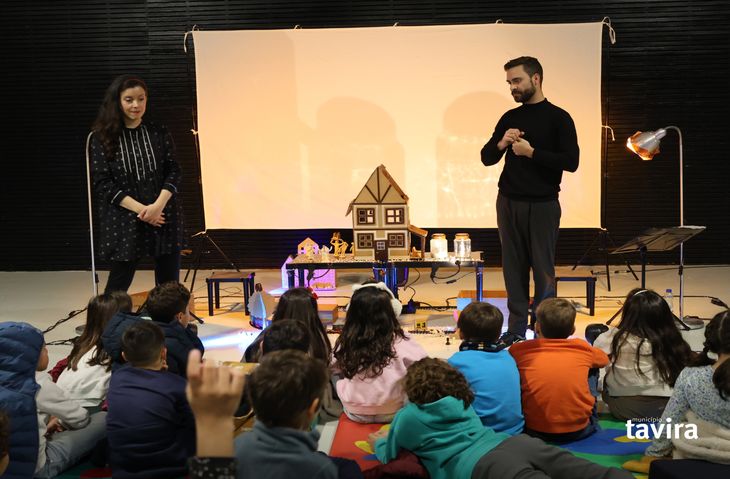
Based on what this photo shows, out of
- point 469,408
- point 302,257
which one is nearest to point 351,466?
point 469,408

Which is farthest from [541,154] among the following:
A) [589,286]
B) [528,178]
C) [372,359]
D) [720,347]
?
[720,347]

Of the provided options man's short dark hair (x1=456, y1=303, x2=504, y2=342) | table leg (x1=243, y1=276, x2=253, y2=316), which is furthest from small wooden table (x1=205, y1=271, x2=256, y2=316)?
man's short dark hair (x1=456, y1=303, x2=504, y2=342)

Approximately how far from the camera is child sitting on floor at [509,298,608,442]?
3561 mm

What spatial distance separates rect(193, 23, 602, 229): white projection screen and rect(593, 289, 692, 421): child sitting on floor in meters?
3.77

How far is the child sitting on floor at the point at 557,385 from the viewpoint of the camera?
11.7 ft

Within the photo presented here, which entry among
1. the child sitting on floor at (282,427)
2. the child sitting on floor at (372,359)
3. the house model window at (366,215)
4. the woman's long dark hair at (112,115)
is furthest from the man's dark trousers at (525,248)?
the child sitting on floor at (282,427)

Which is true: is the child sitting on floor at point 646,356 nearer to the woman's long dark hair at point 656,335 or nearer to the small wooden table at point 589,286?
the woman's long dark hair at point 656,335

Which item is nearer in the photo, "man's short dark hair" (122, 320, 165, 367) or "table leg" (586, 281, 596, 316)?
"man's short dark hair" (122, 320, 165, 367)

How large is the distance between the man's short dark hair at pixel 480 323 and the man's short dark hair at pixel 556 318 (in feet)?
0.87

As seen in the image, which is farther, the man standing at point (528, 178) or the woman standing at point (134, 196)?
the woman standing at point (134, 196)

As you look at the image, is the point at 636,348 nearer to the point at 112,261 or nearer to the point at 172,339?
the point at 172,339

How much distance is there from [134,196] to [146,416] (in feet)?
8.06

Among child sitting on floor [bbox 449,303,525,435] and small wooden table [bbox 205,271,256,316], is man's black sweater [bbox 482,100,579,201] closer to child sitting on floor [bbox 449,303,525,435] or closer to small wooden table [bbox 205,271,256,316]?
child sitting on floor [bbox 449,303,525,435]

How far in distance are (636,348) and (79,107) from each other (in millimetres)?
6600
